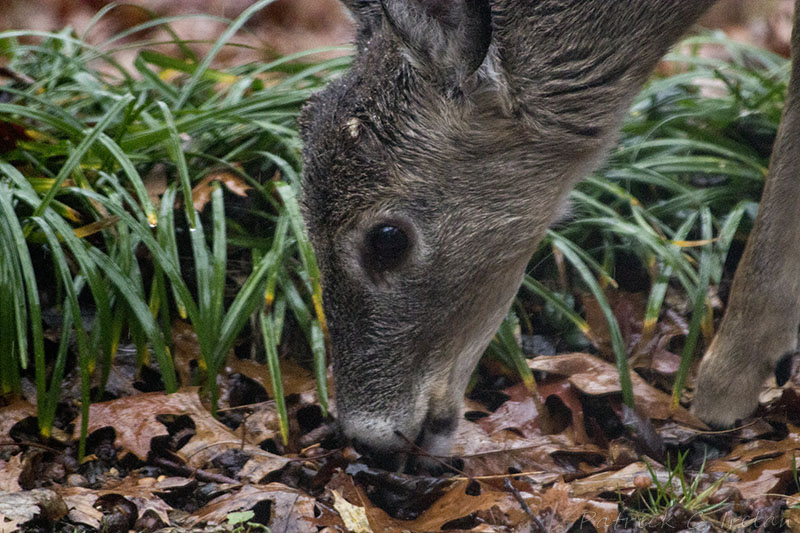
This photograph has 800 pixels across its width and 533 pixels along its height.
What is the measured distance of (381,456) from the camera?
3.13 metres

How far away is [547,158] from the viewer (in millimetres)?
3121

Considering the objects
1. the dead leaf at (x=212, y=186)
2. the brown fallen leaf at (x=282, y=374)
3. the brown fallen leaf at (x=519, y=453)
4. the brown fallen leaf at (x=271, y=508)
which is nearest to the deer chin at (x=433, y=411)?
the brown fallen leaf at (x=519, y=453)

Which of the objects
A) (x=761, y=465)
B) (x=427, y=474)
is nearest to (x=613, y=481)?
(x=761, y=465)

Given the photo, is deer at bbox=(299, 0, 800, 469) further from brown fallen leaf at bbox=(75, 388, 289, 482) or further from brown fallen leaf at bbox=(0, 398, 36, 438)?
brown fallen leaf at bbox=(0, 398, 36, 438)

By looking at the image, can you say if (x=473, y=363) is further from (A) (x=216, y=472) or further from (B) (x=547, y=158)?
(A) (x=216, y=472)

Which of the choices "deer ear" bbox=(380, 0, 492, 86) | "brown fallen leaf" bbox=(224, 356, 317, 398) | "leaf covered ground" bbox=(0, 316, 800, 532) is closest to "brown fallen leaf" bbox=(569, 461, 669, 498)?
"leaf covered ground" bbox=(0, 316, 800, 532)

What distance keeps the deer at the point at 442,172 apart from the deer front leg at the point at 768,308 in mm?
821

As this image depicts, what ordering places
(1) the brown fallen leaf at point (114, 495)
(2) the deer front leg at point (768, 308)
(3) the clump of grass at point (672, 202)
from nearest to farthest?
(1) the brown fallen leaf at point (114, 495)
(2) the deer front leg at point (768, 308)
(3) the clump of grass at point (672, 202)

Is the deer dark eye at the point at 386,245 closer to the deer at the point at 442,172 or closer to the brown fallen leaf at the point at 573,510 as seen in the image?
the deer at the point at 442,172

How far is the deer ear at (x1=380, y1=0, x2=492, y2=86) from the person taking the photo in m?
2.73

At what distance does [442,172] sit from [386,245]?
32 cm

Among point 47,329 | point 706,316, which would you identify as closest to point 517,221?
point 706,316

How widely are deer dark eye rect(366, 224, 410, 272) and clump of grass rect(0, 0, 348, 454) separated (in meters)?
0.57

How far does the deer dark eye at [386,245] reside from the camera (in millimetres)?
3045
